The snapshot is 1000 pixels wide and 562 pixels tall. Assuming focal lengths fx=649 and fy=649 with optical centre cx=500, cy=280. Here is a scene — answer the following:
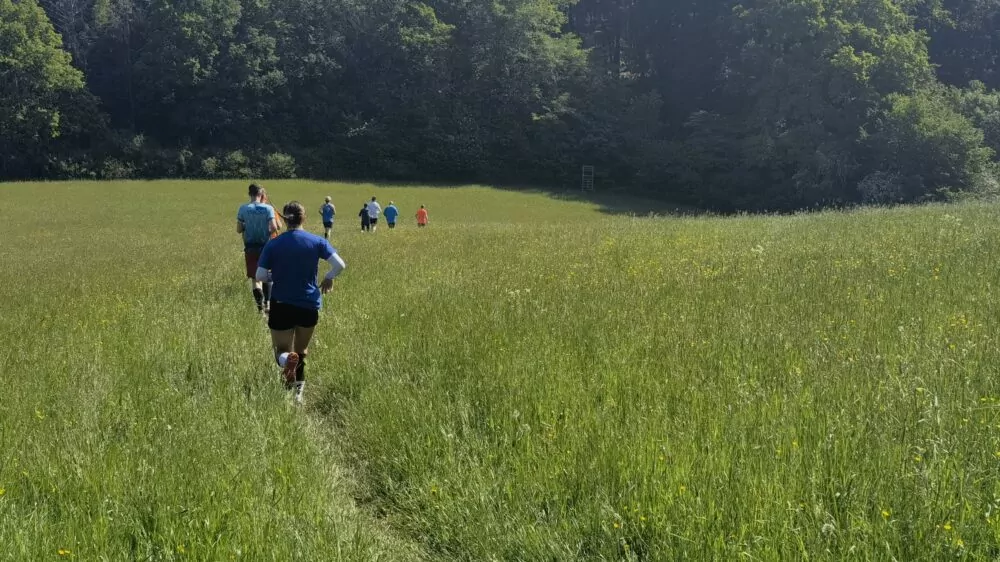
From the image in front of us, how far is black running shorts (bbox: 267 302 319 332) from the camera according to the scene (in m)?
6.39

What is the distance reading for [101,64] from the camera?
68250 mm

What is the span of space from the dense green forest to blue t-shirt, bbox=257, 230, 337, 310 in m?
52.8

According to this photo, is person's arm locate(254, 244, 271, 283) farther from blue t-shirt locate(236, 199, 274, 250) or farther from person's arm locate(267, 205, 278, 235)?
blue t-shirt locate(236, 199, 274, 250)

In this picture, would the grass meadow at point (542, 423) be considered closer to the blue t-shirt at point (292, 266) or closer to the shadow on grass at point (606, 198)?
the blue t-shirt at point (292, 266)

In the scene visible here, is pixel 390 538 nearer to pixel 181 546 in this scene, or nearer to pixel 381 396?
pixel 181 546

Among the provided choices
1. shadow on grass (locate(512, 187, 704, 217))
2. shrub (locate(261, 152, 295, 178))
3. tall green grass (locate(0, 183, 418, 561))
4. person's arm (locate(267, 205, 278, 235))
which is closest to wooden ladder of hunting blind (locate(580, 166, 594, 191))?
shadow on grass (locate(512, 187, 704, 217))

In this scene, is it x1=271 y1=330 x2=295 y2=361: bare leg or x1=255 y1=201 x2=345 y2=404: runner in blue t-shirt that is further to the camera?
x1=271 y1=330 x2=295 y2=361: bare leg

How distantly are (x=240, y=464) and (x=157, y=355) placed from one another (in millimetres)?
3338

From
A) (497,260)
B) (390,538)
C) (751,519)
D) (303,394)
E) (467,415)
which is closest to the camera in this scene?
(751,519)

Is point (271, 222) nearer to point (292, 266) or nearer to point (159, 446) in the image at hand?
point (292, 266)

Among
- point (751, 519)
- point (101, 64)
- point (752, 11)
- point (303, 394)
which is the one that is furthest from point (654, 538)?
point (101, 64)

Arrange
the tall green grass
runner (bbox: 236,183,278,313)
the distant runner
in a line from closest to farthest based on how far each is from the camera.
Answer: the tall green grass
runner (bbox: 236,183,278,313)
the distant runner

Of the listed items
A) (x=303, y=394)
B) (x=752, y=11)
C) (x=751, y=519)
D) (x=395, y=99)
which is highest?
(x=752, y=11)

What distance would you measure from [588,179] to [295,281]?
57109mm
